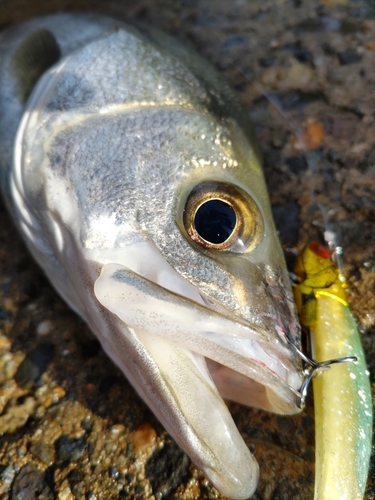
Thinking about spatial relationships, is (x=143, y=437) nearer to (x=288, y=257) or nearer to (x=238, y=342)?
(x=238, y=342)

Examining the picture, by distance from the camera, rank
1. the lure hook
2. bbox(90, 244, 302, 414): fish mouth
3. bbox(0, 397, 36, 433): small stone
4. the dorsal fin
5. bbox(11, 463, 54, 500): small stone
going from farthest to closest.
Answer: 1. the dorsal fin
2. bbox(0, 397, 36, 433): small stone
3. bbox(11, 463, 54, 500): small stone
4. the lure hook
5. bbox(90, 244, 302, 414): fish mouth

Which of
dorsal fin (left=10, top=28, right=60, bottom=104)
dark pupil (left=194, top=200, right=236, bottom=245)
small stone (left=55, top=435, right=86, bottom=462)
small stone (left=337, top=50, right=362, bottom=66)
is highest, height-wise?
small stone (left=337, top=50, right=362, bottom=66)

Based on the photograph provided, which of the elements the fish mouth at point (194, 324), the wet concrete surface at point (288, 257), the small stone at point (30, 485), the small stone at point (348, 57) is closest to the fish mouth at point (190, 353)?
the fish mouth at point (194, 324)

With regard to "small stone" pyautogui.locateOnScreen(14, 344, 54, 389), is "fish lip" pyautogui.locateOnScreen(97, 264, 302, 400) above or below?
above

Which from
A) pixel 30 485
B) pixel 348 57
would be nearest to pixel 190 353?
pixel 30 485

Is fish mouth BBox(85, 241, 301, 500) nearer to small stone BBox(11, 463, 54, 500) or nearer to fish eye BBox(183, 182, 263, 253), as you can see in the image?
fish eye BBox(183, 182, 263, 253)

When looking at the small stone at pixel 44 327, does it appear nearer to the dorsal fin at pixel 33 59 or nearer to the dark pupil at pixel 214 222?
the dark pupil at pixel 214 222

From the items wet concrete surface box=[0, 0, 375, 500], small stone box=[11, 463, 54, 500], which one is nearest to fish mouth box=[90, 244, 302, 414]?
wet concrete surface box=[0, 0, 375, 500]

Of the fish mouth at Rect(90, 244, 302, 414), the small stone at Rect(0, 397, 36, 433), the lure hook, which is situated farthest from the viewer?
the small stone at Rect(0, 397, 36, 433)
